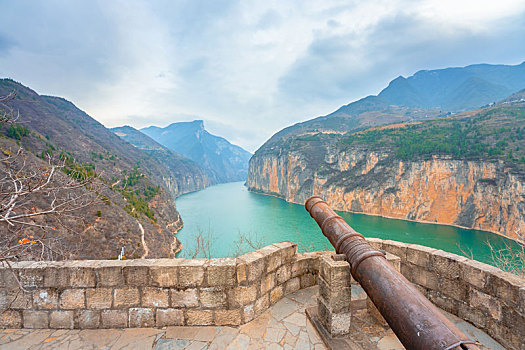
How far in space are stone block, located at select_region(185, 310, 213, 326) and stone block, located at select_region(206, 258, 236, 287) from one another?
14.3 inches

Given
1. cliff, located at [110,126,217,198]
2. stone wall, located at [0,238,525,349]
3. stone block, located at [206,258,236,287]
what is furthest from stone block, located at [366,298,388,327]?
cliff, located at [110,126,217,198]

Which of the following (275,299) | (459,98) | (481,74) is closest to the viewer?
(275,299)

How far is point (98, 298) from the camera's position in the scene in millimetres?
2891

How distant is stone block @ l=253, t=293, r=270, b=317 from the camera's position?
306cm

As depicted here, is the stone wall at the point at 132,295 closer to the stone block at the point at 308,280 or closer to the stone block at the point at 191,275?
the stone block at the point at 191,275

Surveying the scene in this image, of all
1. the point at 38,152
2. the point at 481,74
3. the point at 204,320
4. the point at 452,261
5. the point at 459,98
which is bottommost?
the point at 204,320

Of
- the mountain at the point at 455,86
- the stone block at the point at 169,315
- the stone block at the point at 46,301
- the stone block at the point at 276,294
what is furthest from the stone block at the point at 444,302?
the mountain at the point at 455,86

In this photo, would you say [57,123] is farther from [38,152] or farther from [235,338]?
[235,338]

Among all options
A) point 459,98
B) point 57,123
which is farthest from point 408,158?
point 459,98

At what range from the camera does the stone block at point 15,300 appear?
→ 2.88 metres

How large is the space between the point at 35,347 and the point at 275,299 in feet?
9.24

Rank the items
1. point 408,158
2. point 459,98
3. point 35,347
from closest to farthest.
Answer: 1. point 35,347
2. point 408,158
3. point 459,98

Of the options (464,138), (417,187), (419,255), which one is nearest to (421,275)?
(419,255)

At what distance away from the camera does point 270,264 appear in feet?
10.6
